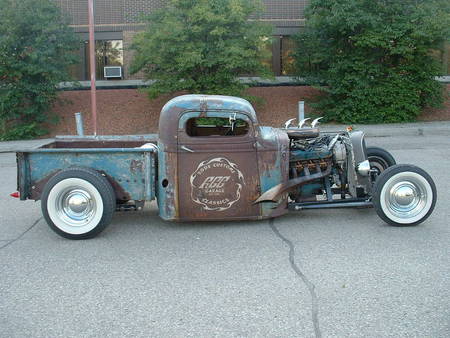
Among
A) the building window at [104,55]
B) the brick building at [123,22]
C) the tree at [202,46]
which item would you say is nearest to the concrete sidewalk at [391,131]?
the tree at [202,46]

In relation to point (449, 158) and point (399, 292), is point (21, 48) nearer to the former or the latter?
point (449, 158)

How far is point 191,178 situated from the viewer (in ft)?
21.1

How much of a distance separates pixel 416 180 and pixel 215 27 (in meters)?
11.4

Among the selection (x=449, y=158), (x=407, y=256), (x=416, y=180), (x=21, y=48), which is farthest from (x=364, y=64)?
(x=407, y=256)

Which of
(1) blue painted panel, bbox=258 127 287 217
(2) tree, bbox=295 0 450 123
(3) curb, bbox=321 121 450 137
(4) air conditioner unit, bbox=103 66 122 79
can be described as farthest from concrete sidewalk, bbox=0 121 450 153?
(1) blue painted panel, bbox=258 127 287 217

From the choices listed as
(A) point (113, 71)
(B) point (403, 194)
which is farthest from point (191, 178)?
(A) point (113, 71)

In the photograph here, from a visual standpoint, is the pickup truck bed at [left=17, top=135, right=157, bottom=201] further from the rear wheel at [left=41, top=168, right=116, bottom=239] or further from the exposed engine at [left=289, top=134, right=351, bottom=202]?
the exposed engine at [left=289, top=134, right=351, bottom=202]

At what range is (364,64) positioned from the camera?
18.4 m

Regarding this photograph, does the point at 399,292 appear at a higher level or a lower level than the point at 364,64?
lower

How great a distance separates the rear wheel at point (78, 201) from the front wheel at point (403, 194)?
3.07 m

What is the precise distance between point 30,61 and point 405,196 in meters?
14.0

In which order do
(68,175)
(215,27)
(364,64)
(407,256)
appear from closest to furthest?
(407,256), (68,175), (215,27), (364,64)

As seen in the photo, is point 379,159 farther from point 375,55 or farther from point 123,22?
point 123,22

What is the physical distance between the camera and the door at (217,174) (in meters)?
6.45
